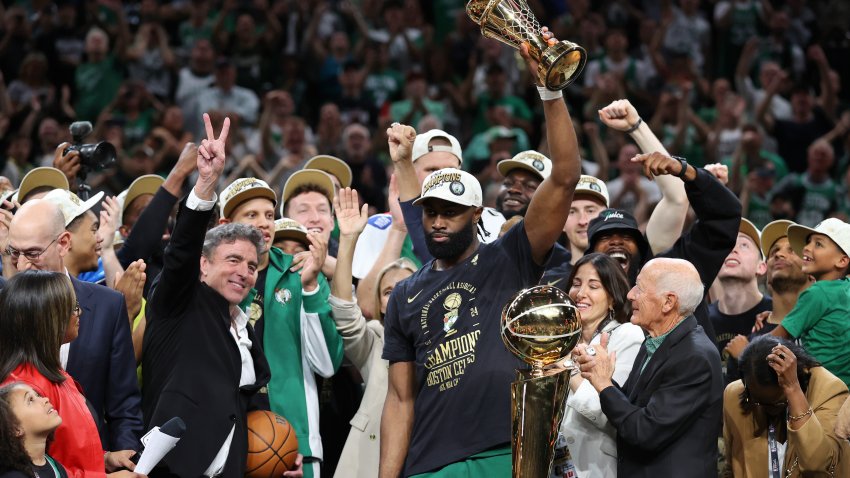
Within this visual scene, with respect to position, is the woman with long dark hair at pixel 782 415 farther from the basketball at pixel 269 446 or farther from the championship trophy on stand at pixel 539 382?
the basketball at pixel 269 446

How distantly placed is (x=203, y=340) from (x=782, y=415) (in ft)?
8.59

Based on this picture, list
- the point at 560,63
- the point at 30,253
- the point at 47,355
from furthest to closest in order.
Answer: the point at 30,253 < the point at 47,355 < the point at 560,63

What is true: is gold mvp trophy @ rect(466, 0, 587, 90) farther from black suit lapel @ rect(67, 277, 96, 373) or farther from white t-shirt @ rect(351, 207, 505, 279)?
white t-shirt @ rect(351, 207, 505, 279)

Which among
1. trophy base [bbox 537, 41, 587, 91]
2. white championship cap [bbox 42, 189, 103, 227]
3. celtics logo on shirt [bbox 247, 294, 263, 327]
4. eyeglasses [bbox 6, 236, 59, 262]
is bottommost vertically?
celtics logo on shirt [bbox 247, 294, 263, 327]

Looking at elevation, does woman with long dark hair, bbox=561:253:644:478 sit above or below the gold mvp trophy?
below

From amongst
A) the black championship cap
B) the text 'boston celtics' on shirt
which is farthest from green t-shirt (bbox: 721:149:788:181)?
the text 'boston celtics' on shirt

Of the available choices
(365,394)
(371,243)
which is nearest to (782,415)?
(365,394)

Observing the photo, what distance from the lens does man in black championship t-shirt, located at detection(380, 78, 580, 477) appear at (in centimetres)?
464

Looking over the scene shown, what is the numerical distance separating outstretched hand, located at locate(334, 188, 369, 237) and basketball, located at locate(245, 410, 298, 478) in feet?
3.52

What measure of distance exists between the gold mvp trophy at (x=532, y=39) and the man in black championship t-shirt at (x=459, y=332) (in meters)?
0.47

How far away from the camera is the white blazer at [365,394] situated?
588cm

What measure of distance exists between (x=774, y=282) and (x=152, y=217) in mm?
3322

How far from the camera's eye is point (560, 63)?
390cm

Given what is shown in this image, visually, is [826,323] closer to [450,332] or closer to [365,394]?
[450,332]
